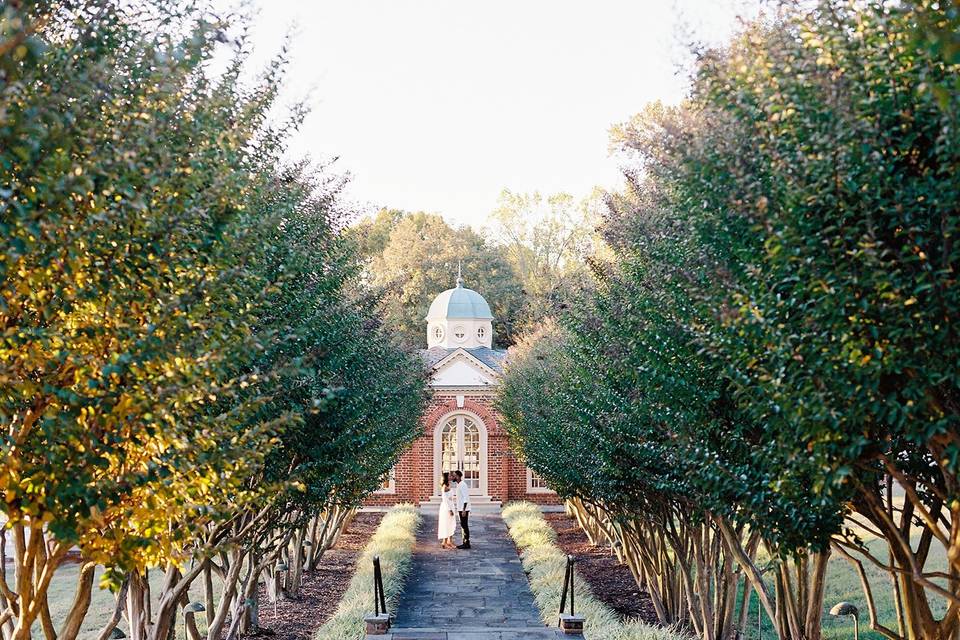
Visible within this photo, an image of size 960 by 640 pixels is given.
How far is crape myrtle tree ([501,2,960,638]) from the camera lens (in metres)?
4.47

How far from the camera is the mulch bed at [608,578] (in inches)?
606

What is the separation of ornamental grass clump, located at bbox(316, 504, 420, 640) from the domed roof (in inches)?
533

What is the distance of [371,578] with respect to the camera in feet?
52.5

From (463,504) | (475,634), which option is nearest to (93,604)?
(475,634)

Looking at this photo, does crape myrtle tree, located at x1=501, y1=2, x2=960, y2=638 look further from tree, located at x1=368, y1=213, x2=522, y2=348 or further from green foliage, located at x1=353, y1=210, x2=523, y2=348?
tree, located at x1=368, y1=213, x2=522, y2=348

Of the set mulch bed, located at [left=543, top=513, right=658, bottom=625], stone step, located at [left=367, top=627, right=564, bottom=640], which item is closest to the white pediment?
mulch bed, located at [left=543, top=513, right=658, bottom=625]

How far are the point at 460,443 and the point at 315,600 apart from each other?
1725 centimetres

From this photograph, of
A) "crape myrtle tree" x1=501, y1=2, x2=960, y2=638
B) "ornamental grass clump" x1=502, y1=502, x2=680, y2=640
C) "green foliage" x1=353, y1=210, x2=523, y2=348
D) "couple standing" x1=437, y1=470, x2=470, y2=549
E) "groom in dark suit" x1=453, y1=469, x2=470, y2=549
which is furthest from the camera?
"green foliage" x1=353, y1=210, x2=523, y2=348

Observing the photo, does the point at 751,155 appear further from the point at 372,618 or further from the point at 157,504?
the point at 372,618

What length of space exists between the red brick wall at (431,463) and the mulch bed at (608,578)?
667 cm

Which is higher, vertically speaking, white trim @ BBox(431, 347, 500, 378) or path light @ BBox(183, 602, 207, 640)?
white trim @ BBox(431, 347, 500, 378)

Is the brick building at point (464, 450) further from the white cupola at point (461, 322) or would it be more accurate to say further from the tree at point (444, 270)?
the tree at point (444, 270)

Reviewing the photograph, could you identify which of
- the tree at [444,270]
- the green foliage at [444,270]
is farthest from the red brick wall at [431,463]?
the tree at [444,270]

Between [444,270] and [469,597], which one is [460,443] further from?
[444,270]
